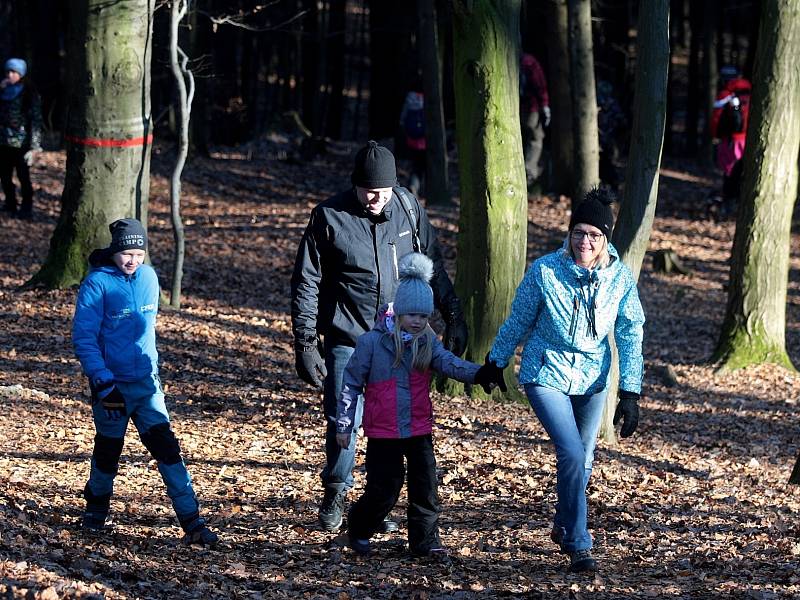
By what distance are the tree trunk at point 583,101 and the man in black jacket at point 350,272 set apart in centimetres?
739

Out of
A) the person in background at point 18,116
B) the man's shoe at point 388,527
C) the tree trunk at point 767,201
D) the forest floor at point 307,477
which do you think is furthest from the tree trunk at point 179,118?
the tree trunk at point 767,201

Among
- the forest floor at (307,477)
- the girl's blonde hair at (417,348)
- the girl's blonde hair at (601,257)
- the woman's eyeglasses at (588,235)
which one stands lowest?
the forest floor at (307,477)

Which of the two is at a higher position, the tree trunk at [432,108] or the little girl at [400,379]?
the tree trunk at [432,108]

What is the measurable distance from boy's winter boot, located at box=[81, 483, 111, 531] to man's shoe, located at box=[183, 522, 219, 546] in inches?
17.9

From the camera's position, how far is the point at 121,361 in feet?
18.9

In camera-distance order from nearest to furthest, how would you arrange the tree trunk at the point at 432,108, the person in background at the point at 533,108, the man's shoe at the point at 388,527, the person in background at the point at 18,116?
the man's shoe at the point at 388,527 < the person in background at the point at 18,116 < the tree trunk at the point at 432,108 < the person in background at the point at 533,108

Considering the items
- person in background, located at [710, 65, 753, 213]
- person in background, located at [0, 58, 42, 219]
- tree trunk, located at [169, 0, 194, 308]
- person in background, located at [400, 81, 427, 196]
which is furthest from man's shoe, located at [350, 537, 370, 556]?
person in background, located at [710, 65, 753, 213]

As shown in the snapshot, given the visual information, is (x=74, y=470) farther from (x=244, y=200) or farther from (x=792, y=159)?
(x=244, y=200)

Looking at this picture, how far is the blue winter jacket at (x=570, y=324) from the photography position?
19.0ft

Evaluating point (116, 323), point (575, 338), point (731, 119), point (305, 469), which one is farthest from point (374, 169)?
point (731, 119)

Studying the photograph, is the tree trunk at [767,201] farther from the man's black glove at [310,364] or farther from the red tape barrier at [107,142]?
the man's black glove at [310,364]

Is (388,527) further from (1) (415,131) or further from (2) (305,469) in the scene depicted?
(1) (415,131)

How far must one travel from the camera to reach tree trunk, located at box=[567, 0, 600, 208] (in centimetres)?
1349

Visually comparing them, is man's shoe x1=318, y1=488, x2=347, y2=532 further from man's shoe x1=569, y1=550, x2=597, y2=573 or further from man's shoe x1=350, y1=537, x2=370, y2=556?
man's shoe x1=569, y1=550, x2=597, y2=573
